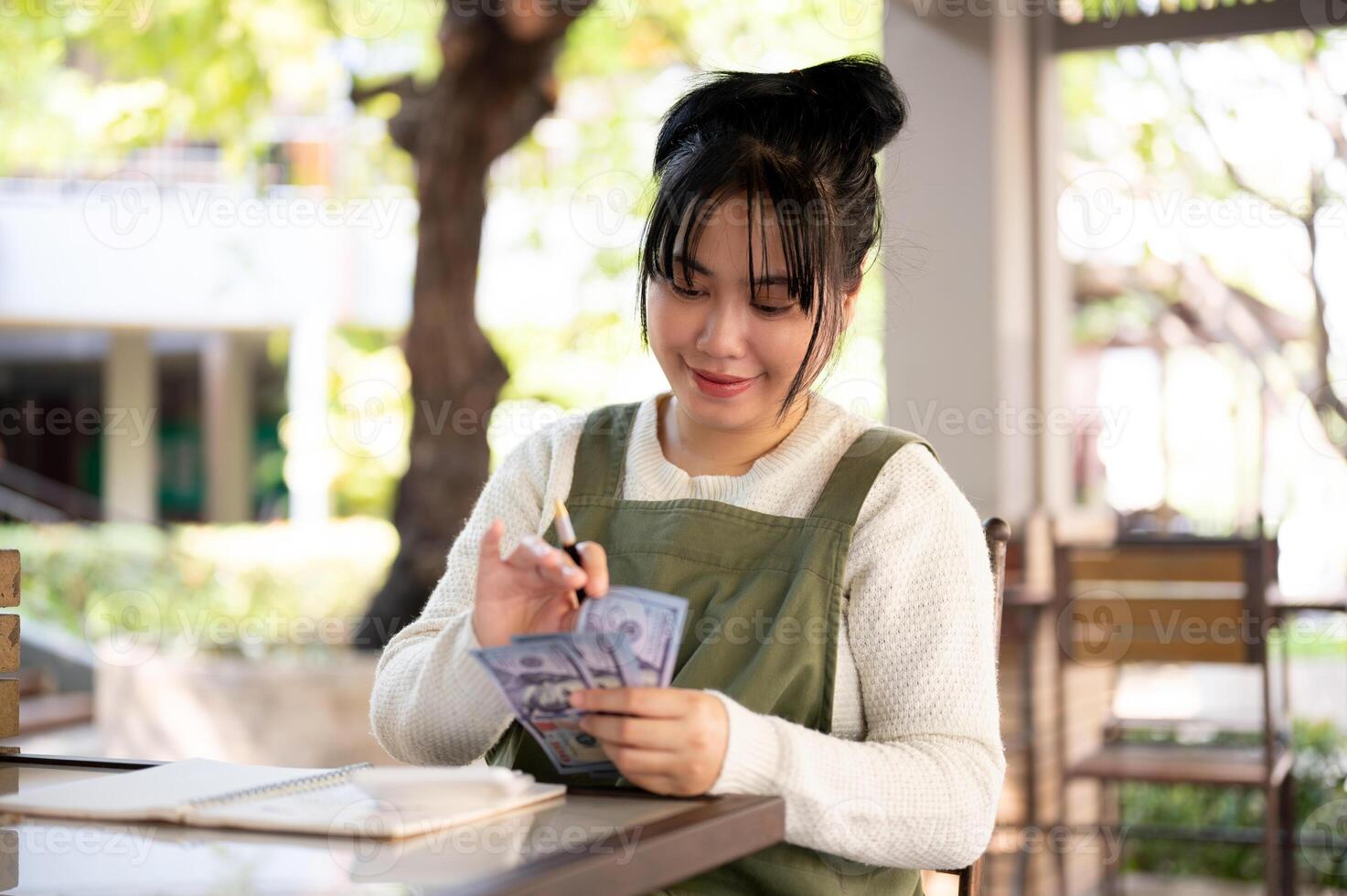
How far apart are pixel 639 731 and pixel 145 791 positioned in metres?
0.44

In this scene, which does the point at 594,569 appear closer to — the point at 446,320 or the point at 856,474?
the point at 856,474

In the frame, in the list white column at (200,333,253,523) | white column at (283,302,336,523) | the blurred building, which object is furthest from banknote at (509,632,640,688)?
white column at (200,333,253,523)

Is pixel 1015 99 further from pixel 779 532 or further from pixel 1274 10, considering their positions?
pixel 779 532

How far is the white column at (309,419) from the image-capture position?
1300 cm

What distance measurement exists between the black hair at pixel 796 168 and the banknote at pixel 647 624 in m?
0.48

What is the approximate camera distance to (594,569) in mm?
1354

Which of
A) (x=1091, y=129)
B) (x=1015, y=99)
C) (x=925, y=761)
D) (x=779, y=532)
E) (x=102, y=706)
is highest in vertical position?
(x=1091, y=129)

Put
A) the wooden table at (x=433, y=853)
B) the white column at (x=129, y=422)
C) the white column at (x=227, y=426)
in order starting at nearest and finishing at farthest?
the wooden table at (x=433, y=853), the white column at (x=129, y=422), the white column at (x=227, y=426)

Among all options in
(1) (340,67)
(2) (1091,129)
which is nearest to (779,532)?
(1) (340,67)

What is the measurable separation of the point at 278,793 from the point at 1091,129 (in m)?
8.62

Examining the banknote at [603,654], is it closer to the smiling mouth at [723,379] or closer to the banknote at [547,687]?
the banknote at [547,687]

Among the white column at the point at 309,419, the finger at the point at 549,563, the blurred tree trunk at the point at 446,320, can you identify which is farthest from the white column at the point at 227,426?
the finger at the point at 549,563

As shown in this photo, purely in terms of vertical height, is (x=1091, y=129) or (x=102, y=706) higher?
(x=1091, y=129)

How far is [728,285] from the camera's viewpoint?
63.5 inches
